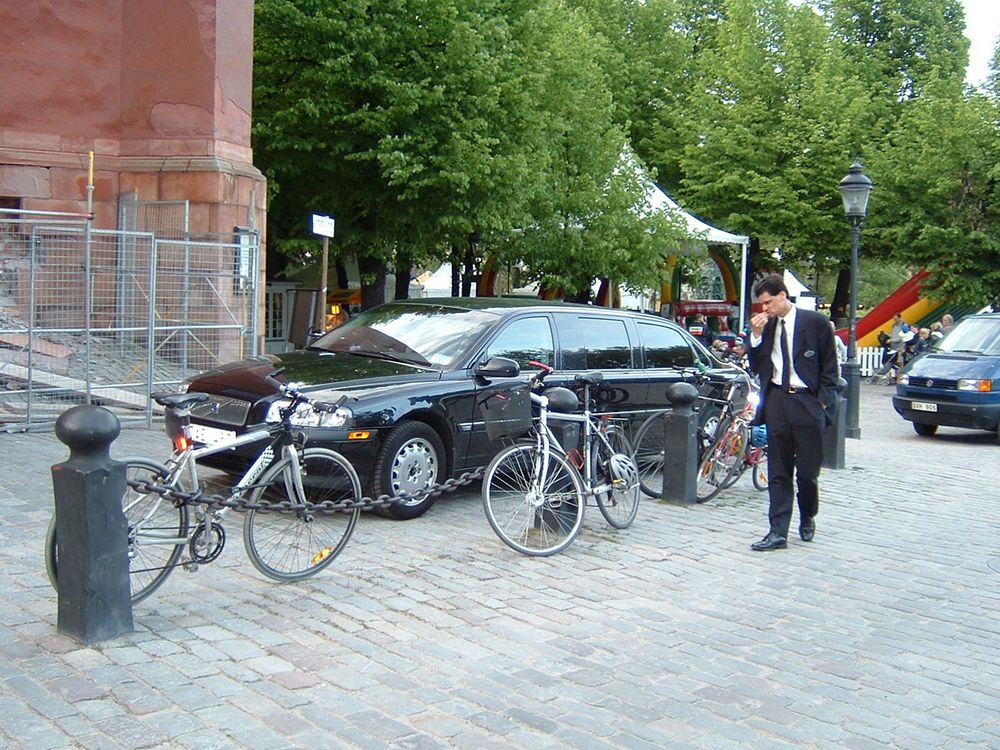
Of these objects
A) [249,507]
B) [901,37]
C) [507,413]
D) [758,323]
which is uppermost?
[901,37]

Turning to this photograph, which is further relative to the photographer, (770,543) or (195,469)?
(770,543)

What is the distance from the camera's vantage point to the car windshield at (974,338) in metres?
16.8

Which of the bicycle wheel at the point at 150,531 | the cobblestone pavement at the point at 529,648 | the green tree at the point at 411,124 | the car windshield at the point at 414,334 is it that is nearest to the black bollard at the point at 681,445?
the cobblestone pavement at the point at 529,648

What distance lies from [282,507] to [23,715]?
187 centimetres

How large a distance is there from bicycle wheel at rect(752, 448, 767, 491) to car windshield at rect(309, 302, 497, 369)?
9.28 ft

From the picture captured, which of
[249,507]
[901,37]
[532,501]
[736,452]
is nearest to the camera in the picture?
[249,507]

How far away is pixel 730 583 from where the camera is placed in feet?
21.7

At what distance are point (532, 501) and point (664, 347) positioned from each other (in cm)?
383

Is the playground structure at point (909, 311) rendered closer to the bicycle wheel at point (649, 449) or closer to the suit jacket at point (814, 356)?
the bicycle wheel at point (649, 449)

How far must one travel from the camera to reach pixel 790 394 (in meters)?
7.46

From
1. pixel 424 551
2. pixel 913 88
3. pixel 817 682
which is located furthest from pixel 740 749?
pixel 913 88

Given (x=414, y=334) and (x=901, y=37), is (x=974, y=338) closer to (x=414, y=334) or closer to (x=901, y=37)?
(x=414, y=334)

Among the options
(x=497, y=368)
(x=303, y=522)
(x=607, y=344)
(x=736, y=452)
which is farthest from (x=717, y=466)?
(x=303, y=522)

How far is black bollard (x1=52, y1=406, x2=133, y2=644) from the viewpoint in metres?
4.75
